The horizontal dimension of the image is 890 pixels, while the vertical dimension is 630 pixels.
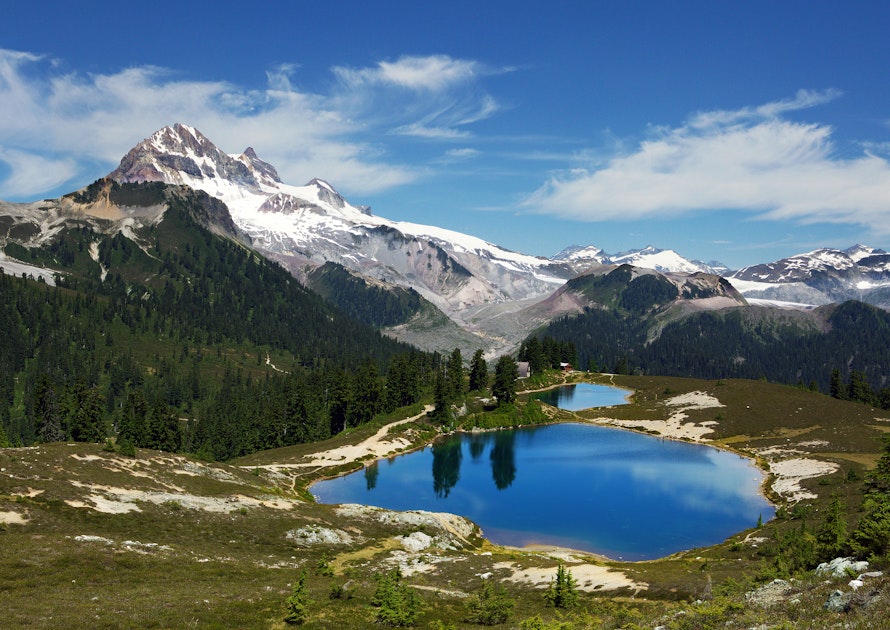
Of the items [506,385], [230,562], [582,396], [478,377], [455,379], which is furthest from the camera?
[582,396]

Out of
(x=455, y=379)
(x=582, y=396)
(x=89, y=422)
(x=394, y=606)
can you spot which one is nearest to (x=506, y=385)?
(x=455, y=379)

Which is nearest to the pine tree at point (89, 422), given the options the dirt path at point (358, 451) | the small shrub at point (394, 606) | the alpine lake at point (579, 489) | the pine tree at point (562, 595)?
the dirt path at point (358, 451)

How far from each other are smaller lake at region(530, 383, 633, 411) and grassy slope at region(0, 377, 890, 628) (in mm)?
82159

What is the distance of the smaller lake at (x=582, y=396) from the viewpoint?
16862cm

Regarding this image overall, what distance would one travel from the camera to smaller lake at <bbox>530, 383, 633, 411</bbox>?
169m

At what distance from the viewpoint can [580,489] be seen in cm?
9856

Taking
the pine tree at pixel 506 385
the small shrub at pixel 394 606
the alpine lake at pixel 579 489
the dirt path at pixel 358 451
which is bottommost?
the alpine lake at pixel 579 489

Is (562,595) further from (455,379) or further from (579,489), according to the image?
(455,379)

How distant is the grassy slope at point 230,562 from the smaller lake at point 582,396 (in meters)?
82.2

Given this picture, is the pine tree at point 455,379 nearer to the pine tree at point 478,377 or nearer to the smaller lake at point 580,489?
the pine tree at point 478,377

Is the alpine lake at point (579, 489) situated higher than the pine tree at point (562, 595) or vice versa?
the pine tree at point (562, 595)

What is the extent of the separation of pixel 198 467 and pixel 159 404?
129 ft

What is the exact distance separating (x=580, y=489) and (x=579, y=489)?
174 mm

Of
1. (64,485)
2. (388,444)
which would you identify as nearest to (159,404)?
(388,444)
